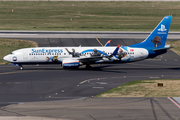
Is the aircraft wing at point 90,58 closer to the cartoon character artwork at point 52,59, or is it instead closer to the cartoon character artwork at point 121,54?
the cartoon character artwork at point 121,54

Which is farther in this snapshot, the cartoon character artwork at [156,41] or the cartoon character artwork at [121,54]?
the cartoon character artwork at [156,41]

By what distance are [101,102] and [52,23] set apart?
3493 inches

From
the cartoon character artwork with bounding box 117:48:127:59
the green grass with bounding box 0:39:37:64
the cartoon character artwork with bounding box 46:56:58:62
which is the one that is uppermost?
the green grass with bounding box 0:39:37:64

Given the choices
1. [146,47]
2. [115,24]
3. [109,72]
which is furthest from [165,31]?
[115,24]

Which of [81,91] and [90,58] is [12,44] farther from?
[81,91]

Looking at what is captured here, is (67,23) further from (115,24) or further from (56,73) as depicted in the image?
(56,73)

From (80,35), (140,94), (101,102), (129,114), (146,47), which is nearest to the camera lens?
(129,114)

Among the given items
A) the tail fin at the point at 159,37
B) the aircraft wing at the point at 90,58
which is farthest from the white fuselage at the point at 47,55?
the tail fin at the point at 159,37

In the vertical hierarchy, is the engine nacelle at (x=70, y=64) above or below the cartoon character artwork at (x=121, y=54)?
below

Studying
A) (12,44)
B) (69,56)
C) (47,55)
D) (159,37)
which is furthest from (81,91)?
(12,44)

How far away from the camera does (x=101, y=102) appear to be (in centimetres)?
3009

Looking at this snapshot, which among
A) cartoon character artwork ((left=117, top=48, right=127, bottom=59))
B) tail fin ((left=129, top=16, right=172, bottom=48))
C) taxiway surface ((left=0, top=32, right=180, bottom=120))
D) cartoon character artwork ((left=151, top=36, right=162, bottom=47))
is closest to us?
taxiway surface ((left=0, top=32, right=180, bottom=120))

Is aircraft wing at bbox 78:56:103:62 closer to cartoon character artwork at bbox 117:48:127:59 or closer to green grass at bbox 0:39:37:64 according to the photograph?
cartoon character artwork at bbox 117:48:127:59

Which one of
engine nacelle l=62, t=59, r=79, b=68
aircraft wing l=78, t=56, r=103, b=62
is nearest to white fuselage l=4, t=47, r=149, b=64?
aircraft wing l=78, t=56, r=103, b=62
